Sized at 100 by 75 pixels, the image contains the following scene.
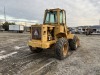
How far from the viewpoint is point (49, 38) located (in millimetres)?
10688

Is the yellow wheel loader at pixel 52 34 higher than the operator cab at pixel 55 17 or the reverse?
the reverse

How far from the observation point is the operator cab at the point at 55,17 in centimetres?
1114

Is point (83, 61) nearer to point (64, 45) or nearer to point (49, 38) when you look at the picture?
point (64, 45)

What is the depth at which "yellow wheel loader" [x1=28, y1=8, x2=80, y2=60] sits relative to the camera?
10.2 metres

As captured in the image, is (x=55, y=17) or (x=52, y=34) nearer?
(x=52, y=34)

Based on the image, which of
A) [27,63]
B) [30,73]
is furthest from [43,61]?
[30,73]

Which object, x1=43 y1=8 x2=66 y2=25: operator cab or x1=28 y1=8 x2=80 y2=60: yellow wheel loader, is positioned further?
x1=43 y1=8 x2=66 y2=25: operator cab

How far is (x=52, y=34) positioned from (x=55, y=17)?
0.99 meters

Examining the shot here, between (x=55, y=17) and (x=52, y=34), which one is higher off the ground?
(x=55, y=17)

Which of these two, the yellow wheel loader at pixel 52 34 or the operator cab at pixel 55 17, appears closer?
the yellow wheel loader at pixel 52 34

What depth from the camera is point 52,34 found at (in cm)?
1111

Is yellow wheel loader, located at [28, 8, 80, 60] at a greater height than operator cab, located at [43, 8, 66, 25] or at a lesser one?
lesser

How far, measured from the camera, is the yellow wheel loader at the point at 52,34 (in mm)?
10188

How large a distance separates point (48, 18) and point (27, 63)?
347cm
